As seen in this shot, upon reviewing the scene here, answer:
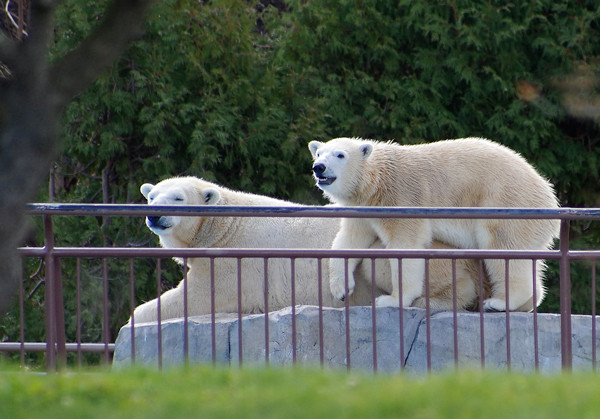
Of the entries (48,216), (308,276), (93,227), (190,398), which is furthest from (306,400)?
(93,227)

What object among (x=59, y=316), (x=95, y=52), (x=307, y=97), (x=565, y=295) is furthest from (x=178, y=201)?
(x=307, y=97)

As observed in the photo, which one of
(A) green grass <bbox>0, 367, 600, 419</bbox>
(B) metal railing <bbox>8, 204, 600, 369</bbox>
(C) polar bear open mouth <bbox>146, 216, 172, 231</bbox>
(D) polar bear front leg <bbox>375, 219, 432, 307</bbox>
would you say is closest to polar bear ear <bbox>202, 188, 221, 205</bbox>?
(C) polar bear open mouth <bbox>146, 216, 172, 231</bbox>

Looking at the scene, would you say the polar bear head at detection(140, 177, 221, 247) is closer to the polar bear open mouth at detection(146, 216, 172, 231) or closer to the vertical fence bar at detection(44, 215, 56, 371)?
the polar bear open mouth at detection(146, 216, 172, 231)

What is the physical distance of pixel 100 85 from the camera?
1287 cm

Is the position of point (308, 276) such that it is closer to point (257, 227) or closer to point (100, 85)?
point (257, 227)

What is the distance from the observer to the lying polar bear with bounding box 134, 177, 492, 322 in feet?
27.1

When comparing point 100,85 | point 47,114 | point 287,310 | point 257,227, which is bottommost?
point 287,310

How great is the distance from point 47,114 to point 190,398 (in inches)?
50.2

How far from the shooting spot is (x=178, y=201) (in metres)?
8.49

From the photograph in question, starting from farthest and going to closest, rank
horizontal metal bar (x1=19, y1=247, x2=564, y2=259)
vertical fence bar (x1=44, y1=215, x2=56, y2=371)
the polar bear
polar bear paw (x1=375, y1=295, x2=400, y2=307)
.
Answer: the polar bear
polar bear paw (x1=375, y1=295, x2=400, y2=307)
vertical fence bar (x1=44, y1=215, x2=56, y2=371)
horizontal metal bar (x1=19, y1=247, x2=564, y2=259)

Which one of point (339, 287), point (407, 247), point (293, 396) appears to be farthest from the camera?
point (339, 287)

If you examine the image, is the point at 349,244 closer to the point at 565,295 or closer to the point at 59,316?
the point at 565,295

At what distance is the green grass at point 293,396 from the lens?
142 inches

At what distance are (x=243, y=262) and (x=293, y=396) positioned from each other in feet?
15.9
